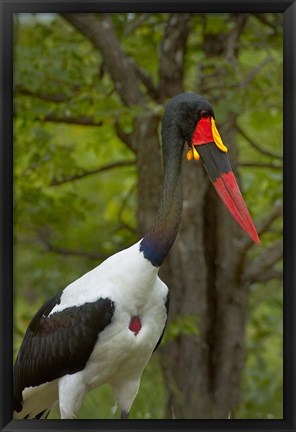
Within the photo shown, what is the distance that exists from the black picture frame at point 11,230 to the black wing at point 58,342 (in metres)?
0.27

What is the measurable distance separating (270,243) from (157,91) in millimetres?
1855

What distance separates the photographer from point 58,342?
15.4ft

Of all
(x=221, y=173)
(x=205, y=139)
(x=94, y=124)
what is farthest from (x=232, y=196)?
(x=94, y=124)

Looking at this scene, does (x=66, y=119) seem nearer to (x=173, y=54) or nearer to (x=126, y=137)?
(x=126, y=137)

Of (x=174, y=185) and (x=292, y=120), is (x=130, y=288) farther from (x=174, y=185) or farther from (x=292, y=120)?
(x=292, y=120)

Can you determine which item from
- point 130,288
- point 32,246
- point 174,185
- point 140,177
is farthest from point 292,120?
point 32,246

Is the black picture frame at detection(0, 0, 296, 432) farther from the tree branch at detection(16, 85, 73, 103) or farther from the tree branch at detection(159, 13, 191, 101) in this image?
the tree branch at detection(159, 13, 191, 101)

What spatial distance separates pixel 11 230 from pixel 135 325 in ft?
2.39

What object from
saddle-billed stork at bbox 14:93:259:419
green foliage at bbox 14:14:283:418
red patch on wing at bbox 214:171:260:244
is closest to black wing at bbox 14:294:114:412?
saddle-billed stork at bbox 14:93:259:419

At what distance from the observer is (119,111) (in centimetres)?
689

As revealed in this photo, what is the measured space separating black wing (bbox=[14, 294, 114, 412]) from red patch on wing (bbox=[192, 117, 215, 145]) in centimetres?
87

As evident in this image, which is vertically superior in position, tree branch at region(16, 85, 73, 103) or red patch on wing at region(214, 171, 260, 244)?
tree branch at region(16, 85, 73, 103)

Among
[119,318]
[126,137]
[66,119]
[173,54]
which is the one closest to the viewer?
[119,318]

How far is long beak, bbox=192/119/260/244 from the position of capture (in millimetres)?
4551
